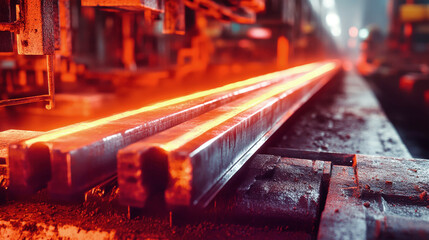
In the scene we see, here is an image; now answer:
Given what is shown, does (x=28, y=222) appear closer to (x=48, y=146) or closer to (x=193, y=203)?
(x=48, y=146)

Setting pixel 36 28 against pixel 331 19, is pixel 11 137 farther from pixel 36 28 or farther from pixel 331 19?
pixel 331 19

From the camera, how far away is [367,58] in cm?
2852

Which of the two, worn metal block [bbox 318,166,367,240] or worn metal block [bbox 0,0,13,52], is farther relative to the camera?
worn metal block [bbox 0,0,13,52]

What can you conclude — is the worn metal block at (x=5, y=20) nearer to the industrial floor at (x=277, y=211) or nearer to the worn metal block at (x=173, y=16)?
the industrial floor at (x=277, y=211)

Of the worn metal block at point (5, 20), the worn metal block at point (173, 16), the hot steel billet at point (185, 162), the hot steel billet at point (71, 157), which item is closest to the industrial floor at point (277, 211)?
the hot steel billet at point (185, 162)

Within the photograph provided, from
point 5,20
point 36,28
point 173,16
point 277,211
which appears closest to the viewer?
point 277,211

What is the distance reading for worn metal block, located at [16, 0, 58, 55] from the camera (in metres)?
2.32

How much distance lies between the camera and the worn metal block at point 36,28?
2320 mm

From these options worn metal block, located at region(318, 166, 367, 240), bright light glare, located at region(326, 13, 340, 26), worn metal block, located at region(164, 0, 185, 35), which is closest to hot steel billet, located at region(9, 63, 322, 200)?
worn metal block, located at region(318, 166, 367, 240)

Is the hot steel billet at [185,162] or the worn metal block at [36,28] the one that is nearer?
the hot steel billet at [185,162]

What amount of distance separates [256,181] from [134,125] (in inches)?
29.6

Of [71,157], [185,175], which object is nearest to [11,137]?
[71,157]

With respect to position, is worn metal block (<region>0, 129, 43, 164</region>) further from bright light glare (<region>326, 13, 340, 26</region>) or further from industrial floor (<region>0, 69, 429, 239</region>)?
bright light glare (<region>326, 13, 340, 26</region>)

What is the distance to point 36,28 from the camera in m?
2.34
